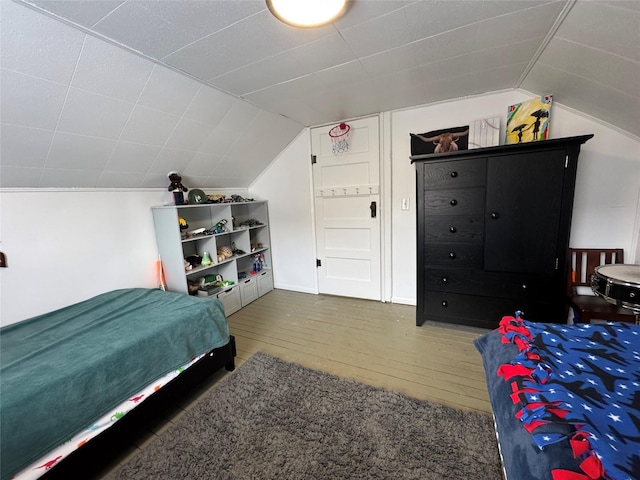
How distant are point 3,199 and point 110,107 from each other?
37.3 inches

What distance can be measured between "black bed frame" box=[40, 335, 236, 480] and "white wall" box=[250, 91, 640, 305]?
1862 mm

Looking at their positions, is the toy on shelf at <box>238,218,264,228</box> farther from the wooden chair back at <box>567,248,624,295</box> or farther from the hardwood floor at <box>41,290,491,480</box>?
the wooden chair back at <box>567,248,624,295</box>

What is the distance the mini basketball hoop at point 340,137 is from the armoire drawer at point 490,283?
1.67 metres

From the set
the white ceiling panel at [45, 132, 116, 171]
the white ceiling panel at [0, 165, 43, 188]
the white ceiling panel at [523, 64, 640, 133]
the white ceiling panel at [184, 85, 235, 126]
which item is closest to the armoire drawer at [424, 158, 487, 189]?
the white ceiling panel at [523, 64, 640, 133]

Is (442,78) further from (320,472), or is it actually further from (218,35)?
(320,472)

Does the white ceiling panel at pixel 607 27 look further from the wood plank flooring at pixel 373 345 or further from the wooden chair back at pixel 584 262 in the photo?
the wood plank flooring at pixel 373 345

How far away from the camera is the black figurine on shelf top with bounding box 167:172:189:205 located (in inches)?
101

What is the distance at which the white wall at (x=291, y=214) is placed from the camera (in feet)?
11.0

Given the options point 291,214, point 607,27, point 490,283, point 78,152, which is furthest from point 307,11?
point 291,214

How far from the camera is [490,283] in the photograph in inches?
85.9

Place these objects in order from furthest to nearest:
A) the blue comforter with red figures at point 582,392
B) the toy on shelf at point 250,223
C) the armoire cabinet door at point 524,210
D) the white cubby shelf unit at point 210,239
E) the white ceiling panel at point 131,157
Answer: the toy on shelf at point 250,223 < the white cubby shelf unit at point 210,239 < the white ceiling panel at point 131,157 < the armoire cabinet door at point 524,210 < the blue comforter with red figures at point 582,392

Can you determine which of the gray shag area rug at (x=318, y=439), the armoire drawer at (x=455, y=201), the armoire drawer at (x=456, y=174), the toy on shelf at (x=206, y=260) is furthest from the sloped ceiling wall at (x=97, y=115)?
the gray shag area rug at (x=318, y=439)

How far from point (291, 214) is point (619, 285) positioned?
2.99 meters

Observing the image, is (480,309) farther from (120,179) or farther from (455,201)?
(120,179)
